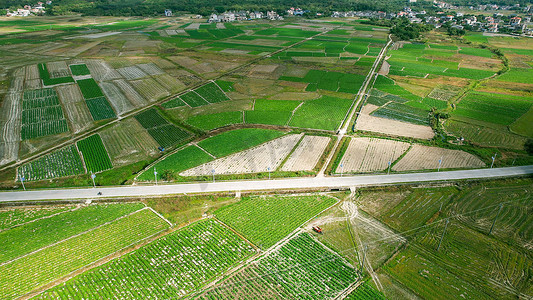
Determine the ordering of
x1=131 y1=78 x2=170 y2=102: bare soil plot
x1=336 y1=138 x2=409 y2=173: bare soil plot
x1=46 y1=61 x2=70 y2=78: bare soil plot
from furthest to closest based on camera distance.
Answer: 1. x1=46 y1=61 x2=70 y2=78: bare soil plot
2. x1=131 y1=78 x2=170 y2=102: bare soil plot
3. x1=336 y1=138 x2=409 y2=173: bare soil plot

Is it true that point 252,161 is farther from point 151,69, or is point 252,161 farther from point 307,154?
point 151,69

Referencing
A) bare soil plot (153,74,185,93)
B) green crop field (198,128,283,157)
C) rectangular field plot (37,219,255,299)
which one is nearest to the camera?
rectangular field plot (37,219,255,299)

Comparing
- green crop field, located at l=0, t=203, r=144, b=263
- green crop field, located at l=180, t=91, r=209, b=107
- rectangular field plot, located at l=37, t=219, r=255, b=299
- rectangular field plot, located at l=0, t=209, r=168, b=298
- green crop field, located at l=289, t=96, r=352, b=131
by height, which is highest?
green crop field, located at l=180, t=91, r=209, b=107

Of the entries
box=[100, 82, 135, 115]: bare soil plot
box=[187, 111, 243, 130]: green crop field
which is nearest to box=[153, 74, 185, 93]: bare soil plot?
box=[100, 82, 135, 115]: bare soil plot

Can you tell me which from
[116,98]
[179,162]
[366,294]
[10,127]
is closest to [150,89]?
[116,98]

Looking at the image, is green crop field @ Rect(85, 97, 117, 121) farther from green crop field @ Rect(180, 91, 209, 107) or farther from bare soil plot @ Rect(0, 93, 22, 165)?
green crop field @ Rect(180, 91, 209, 107)

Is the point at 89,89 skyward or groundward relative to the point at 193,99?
skyward

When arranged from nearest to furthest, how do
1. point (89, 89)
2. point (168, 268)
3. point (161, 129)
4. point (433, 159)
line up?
point (168, 268), point (433, 159), point (161, 129), point (89, 89)
